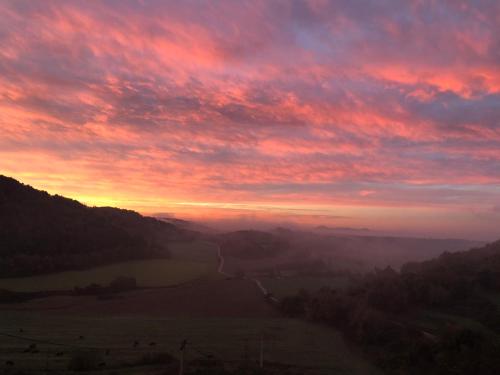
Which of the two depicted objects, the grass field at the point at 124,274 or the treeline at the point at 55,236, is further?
the treeline at the point at 55,236

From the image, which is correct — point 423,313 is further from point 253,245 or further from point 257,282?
point 253,245

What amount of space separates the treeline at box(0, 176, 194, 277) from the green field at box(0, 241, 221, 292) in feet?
6.20

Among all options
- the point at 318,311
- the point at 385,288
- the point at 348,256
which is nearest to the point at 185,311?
the point at 318,311

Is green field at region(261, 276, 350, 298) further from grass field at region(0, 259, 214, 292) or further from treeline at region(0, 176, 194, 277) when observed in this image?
treeline at region(0, 176, 194, 277)

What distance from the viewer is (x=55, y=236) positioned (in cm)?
5659

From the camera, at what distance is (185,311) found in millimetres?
41062

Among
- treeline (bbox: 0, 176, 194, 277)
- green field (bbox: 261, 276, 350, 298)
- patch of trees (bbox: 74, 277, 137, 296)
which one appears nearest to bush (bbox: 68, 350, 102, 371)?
patch of trees (bbox: 74, 277, 137, 296)

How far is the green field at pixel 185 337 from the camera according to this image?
77.4ft

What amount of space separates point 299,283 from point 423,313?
73.4 ft

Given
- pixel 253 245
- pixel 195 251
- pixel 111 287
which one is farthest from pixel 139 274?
pixel 253 245

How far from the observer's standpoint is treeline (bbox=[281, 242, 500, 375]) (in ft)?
76.6

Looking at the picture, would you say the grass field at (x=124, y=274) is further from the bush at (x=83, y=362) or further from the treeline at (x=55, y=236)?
the bush at (x=83, y=362)

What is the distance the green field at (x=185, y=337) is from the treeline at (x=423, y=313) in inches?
73.0

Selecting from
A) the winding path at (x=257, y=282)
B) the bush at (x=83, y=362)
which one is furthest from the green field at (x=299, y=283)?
the bush at (x=83, y=362)
